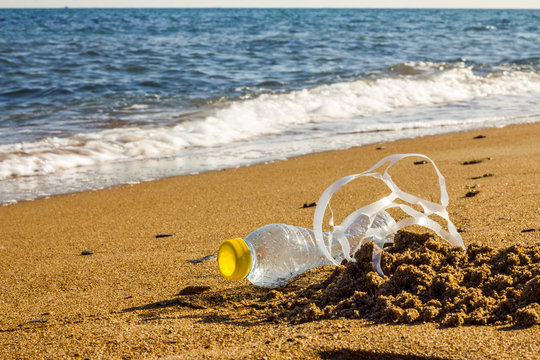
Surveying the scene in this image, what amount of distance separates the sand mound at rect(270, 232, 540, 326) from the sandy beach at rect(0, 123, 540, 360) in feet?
0.17

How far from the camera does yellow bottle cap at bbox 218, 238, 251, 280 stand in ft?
6.20

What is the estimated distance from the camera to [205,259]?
2758 millimetres

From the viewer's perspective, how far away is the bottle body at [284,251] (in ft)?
7.42

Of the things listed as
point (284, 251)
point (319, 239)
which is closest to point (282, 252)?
point (284, 251)

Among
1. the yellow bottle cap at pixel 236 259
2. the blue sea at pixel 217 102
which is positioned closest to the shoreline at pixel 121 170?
the blue sea at pixel 217 102

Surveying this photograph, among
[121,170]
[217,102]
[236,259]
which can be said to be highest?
[236,259]

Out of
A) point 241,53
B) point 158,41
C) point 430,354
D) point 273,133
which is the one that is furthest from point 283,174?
point 158,41

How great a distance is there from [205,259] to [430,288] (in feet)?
4.13

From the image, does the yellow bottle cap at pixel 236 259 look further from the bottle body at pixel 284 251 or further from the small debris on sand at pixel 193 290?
the small debris on sand at pixel 193 290

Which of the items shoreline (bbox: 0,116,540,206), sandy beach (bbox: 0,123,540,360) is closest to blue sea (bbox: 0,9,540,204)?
shoreline (bbox: 0,116,540,206)

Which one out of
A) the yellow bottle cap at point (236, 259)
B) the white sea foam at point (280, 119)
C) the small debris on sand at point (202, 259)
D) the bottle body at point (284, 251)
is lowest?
the white sea foam at point (280, 119)

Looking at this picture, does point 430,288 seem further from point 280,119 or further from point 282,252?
point 280,119

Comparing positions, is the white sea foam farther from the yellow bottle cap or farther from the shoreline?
the yellow bottle cap

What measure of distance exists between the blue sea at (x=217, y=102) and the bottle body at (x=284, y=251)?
292cm
